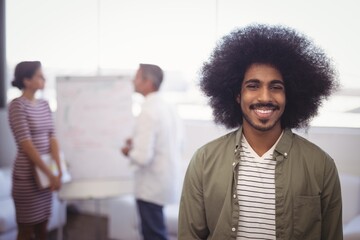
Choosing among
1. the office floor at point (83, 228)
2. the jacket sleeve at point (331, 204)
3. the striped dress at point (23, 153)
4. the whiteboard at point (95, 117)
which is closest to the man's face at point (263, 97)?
the jacket sleeve at point (331, 204)

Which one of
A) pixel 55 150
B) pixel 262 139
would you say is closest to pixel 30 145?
pixel 55 150

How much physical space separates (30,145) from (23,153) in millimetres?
87

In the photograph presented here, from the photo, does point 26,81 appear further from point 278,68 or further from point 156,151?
point 278,68

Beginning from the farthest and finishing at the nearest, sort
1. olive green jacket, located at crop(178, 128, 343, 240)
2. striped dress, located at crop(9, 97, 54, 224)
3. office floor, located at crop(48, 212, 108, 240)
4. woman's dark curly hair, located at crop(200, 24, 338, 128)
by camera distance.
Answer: office floor, located at crop(48, 212, 108, 240)
striped dress, located at crop(9, 97, 54, 224)
woman's dark curly hair, located at crop(200, 24, 338, 128)
olive green jacket, located at crop(178, 128, 343, 240)

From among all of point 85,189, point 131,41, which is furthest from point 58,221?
point 131,41

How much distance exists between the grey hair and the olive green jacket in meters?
1.09

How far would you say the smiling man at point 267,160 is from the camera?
1.29 m

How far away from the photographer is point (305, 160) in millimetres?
1307

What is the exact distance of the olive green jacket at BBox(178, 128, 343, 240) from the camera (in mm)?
1279

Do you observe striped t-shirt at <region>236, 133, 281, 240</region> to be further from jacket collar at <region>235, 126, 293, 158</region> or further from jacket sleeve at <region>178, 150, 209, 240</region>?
jacket sleeve at <region>178, 150, 209, 240</region>

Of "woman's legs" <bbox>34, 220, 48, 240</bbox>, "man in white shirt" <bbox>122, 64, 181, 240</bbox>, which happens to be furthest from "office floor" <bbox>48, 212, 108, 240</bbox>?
"man in white shirt" <bbox>122, 64, 181, 240</bbox>

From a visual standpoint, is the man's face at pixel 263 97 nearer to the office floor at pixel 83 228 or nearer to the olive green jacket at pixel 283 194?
the olive green jacket at pixel 283 194

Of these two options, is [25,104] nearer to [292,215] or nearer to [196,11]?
[196,11]

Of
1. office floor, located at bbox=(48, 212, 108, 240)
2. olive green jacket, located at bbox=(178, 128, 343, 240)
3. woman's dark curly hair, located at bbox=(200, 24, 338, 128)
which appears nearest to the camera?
olive green jacket, located at bbox=(178, 128, 343, 240)
